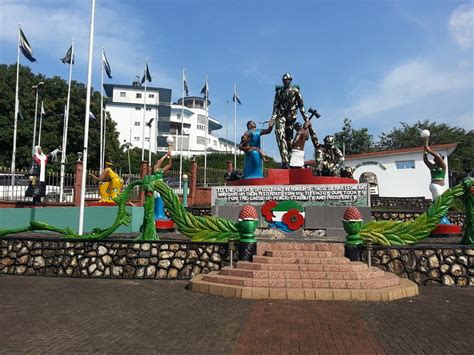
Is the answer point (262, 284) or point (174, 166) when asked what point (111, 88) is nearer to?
point (174, 166)

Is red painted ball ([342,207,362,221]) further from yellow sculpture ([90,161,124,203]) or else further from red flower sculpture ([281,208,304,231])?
yellow sculpture ([90,161,124,203])

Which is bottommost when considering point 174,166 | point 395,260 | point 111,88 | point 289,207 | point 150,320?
point 150,320

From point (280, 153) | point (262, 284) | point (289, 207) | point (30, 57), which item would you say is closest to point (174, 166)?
point (30, 57)

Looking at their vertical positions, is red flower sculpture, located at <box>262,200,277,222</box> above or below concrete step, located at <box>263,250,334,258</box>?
above

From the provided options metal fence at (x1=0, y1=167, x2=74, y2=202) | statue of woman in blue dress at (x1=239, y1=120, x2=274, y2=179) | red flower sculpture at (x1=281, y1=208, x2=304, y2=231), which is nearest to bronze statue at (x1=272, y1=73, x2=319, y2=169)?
statue of woman in blue dress at (x1=239, y1=120, x2=274, y2=179)

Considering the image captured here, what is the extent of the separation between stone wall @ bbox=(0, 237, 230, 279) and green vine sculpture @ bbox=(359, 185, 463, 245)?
3.17 meters

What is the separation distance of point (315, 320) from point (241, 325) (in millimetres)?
1048

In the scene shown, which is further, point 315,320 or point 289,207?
point 289,207

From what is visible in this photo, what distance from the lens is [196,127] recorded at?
233 feet

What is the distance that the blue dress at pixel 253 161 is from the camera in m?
12.8

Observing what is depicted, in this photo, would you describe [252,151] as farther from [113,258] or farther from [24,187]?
[24,187]

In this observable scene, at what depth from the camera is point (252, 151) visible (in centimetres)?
1278

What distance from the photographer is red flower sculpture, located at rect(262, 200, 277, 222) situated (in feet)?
33.9

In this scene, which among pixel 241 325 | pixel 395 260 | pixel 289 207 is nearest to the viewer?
pixel 241 325
